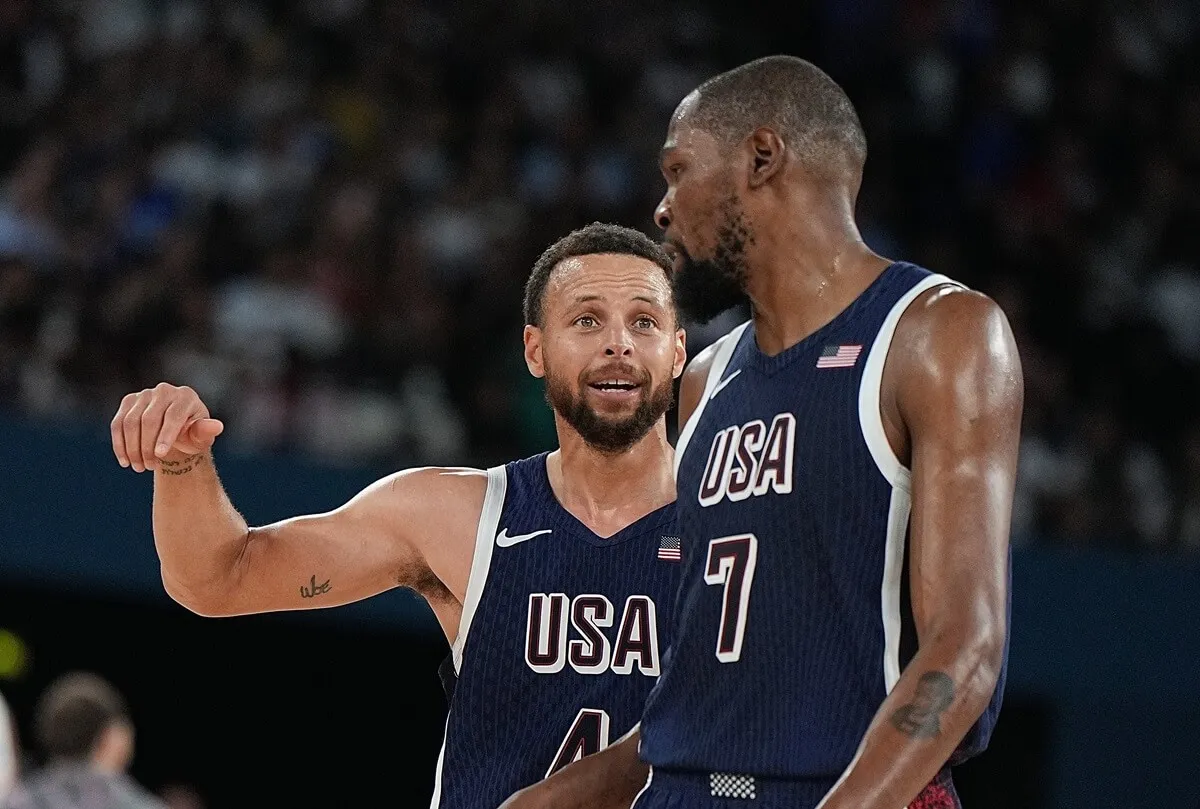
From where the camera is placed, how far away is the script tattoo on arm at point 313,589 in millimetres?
4375

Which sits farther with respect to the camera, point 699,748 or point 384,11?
point 384,11

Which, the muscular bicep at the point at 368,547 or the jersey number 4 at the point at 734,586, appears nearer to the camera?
the jersey number 4 at the point at 734,586

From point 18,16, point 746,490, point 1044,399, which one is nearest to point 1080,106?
point 1044,399

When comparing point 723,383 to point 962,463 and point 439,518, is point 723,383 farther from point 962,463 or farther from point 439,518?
point 439,518

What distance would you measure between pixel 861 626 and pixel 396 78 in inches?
332

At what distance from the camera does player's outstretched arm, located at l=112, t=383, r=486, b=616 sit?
4152 mm

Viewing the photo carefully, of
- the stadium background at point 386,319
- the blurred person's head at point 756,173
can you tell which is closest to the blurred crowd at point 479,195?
the stadium background at point 386,319

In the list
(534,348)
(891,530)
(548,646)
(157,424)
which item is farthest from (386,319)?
(891,530)

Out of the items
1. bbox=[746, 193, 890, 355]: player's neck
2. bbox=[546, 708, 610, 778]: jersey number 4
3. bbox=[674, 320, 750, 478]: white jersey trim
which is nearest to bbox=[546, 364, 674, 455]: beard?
bbox=[674, 320, 750, 478]: white jersey trim

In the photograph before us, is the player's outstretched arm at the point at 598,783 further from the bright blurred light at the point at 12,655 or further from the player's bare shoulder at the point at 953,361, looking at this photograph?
the bright blurred light at the point at 12,655

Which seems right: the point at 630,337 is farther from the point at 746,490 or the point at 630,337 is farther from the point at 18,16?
the point at 18,16

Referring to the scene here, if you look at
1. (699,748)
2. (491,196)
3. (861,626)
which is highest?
(491,196)

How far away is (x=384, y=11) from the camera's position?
1141 cm

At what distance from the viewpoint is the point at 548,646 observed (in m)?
Result: 4.30
